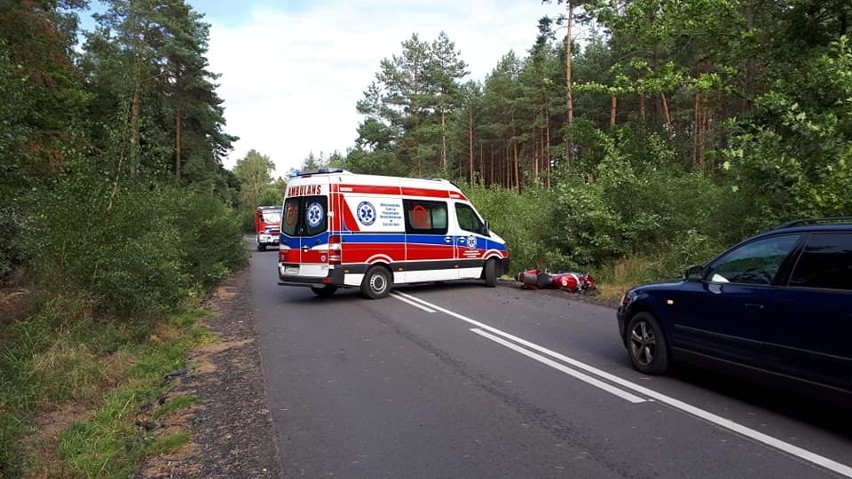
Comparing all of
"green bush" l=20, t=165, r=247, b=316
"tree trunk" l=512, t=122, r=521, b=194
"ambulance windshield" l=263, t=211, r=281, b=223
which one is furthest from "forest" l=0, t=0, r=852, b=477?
"tree trunk" l=512, t=122, r=521, b=194

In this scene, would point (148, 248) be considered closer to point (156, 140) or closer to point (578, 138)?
point (156, 140)

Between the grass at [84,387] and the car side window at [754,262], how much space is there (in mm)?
4987

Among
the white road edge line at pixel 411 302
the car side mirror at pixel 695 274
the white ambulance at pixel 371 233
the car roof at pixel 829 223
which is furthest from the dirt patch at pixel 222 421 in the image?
the car roof at pixel 829 223

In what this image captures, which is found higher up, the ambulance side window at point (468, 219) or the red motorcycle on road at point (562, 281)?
the ambulance side window at point (468, 219)

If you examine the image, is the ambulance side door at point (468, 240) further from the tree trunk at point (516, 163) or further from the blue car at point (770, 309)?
the tree trunk at point (516, 163)

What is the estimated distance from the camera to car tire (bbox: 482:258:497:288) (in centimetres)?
1580

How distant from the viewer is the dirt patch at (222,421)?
4.39m

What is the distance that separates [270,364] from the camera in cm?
760

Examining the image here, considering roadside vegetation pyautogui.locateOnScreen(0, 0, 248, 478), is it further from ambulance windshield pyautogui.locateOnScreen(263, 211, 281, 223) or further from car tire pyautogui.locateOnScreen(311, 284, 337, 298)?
ambulance windshield pyautogui.locateOnScreen(263, 211, 281, 223)

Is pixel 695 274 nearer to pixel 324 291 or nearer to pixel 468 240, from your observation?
pixel 468 240

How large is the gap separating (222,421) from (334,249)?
7526mm

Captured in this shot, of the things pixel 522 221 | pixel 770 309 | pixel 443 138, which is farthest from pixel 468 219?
pixel 443 138

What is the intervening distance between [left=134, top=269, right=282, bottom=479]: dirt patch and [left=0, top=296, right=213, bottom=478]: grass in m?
0.17

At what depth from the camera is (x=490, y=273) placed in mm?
15812
